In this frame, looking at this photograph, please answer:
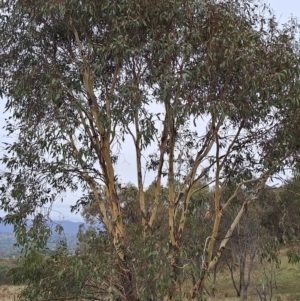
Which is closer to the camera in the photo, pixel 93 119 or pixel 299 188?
pixel 93 119

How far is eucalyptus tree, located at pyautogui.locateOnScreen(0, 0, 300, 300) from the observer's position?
4918 mm

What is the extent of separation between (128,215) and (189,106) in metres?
2.10

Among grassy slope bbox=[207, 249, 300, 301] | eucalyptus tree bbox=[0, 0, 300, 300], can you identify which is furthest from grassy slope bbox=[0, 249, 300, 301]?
eucalyptus tree bbox=[0, 0, 300, 300]

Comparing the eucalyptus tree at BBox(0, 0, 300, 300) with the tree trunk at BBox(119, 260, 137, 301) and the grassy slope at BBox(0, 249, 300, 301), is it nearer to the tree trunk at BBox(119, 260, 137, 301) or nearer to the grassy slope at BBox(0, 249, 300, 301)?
the tree trunk at BBox(119, 260, 137, 301)

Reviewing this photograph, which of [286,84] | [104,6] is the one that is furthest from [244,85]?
[104,6]

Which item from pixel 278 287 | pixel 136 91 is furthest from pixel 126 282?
pixel 278 287

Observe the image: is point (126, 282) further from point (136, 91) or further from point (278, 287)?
point (278, 287)

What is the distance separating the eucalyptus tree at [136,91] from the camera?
16.1ft

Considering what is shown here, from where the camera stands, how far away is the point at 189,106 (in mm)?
4859

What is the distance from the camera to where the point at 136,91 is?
16.0 ft

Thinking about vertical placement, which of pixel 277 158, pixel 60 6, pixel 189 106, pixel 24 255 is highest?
pixel 60 6

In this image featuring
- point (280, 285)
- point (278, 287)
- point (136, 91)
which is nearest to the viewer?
point (136, 91)

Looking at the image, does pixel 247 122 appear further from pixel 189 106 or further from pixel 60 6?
pixel 60 6

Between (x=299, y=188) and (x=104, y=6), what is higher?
(x=104, y=6)
